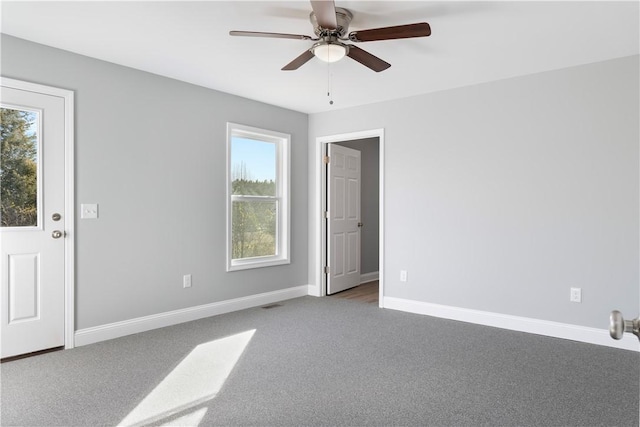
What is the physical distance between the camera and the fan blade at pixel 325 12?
211 centimetres

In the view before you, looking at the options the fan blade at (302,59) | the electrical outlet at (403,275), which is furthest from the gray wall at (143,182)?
the electrical outlet at (403,275)

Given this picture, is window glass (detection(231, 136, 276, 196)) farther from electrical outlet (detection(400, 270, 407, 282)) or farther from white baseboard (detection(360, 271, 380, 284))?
white baseboard (detection(360, 271, 380, 284))

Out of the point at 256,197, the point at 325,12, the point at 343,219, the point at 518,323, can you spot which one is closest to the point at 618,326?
the point at 325,12

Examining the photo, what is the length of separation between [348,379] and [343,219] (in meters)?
3.18

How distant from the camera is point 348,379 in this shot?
2662 millimetres

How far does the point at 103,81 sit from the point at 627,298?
190 inches

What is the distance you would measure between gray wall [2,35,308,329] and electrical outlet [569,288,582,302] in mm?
3249

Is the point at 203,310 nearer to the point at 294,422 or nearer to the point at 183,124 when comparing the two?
the point at 183,124

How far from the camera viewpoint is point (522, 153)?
380 cm

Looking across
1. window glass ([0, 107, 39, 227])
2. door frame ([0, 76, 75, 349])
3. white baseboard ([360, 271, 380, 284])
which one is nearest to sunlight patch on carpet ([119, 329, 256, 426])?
door frame ([0, 76, 75, 349])

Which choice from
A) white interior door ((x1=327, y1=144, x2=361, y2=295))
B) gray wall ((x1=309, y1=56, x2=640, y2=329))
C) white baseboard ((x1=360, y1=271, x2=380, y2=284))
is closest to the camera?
gray wall ((x1=309, y1=56, x2=640, y2=329))

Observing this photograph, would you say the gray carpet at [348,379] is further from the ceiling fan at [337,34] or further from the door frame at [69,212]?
the ceiling fan at [337,34]

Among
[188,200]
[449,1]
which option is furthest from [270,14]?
[188,200]

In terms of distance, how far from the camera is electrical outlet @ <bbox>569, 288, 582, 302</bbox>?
3505mm
